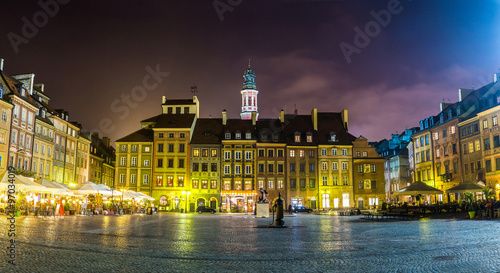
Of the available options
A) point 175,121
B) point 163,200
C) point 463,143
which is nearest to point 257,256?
point 463,143

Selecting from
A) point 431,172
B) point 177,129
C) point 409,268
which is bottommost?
point 409,268

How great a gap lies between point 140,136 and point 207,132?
11106 millimetres

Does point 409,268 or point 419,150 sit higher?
→ point 419,150

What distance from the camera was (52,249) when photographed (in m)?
12.5

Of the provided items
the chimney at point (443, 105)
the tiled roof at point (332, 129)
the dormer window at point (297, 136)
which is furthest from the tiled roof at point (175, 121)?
the chimney at point (443, 105)

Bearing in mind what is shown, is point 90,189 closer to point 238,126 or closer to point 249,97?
point 238,126

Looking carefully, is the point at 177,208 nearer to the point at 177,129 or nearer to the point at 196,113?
the point at 177,129

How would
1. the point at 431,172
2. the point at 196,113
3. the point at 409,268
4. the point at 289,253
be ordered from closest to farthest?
the point at 409,268
the point at 289,253
the point at 431,172
the point at 196,113

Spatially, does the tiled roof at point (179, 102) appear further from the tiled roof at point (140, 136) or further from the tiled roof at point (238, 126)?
the tiled roof at point (238, 126)

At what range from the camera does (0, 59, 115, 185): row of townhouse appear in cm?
→ 4691

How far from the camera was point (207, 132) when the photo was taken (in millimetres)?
74750

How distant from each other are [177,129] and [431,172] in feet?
130

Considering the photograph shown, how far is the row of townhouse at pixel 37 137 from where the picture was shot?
1847 inches

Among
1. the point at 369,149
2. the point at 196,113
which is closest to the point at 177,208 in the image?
the point at 196,113
